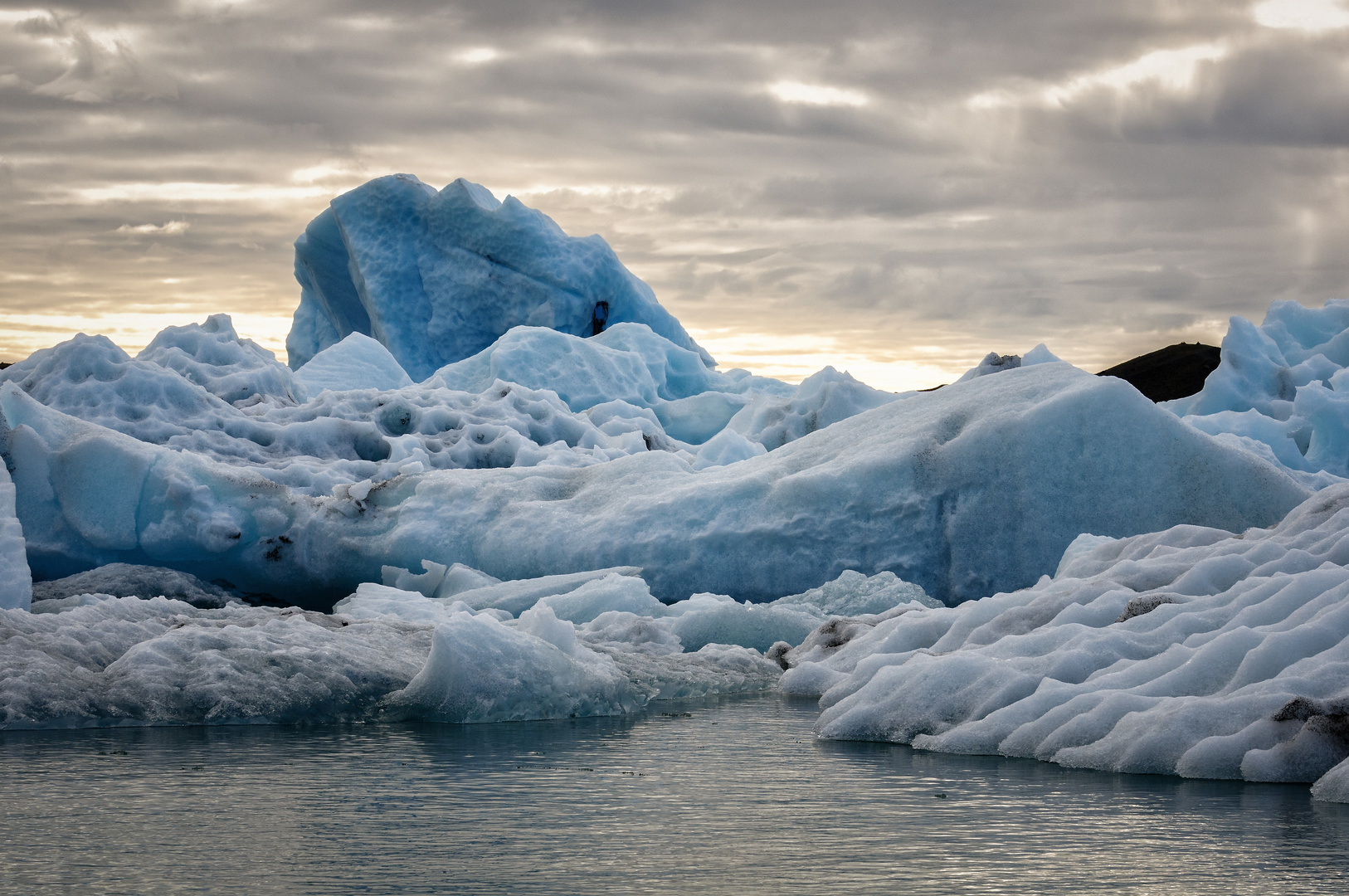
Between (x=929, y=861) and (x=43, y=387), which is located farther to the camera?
(x=43, y=387)

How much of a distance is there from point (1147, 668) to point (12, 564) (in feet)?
25.5

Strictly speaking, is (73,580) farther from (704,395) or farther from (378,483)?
(704,395)

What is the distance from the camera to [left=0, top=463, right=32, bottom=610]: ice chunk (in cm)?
908

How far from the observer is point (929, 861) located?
3.52 meters

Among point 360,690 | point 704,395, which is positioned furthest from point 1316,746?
point 704,395

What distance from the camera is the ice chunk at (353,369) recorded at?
71.5 ft

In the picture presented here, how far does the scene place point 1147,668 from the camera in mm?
5547

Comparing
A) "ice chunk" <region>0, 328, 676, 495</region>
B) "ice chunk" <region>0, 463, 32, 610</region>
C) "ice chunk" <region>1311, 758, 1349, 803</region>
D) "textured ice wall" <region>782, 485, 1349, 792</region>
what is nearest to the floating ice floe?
"ice chunk" <region>0, 463, 32, 610</region>

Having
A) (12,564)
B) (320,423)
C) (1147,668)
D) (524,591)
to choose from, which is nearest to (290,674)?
(12,564)

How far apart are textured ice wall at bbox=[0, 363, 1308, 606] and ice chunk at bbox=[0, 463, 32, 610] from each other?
2746 mm

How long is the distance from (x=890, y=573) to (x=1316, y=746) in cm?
630

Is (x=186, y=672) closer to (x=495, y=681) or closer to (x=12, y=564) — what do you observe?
(x=495, y=681)

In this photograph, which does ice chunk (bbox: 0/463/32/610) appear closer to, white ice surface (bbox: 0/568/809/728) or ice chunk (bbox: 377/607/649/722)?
A: white ice surface (bbox: 0/568/809/728)

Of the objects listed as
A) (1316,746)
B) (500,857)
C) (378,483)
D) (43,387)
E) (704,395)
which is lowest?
(500,857)
